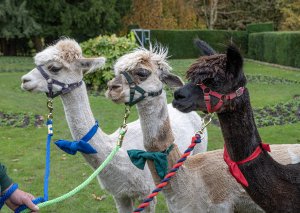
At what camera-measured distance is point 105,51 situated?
42.4ft

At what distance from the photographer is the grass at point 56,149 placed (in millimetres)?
5629

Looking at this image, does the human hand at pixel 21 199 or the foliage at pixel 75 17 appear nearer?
the human hand at pixel 21 199

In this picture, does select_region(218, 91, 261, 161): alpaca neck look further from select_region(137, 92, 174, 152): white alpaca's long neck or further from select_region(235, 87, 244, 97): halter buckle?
select_region(137, 92, 174, 152): white alpaca's long neck

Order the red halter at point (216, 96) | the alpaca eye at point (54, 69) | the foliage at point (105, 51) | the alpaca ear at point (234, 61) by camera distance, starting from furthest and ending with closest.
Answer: the foliage at point (105, 51)
the alpaca eye at point (54, 69)
the red halter at point (216, 96)
the alpaca ear at point (234, 61)

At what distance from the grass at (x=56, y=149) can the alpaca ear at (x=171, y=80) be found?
227cm

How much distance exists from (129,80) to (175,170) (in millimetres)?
736

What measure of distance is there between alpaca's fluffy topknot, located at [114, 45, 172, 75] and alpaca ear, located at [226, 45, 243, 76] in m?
0.91

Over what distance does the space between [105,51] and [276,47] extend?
43.7 feet

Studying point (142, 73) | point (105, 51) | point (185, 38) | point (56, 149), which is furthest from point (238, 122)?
point (185, 38)

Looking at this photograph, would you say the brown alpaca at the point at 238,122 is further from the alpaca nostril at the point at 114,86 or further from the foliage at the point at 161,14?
the foliage at the point at 161,14

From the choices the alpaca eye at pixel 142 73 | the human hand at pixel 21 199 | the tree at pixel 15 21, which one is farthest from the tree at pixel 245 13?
the human hand at pixel 21 199

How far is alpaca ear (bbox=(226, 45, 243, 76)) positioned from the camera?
245 cm

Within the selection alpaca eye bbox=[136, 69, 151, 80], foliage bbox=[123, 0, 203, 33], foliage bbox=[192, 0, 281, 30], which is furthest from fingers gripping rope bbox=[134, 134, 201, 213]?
foliage bbox=[192, 0, 281, 30]

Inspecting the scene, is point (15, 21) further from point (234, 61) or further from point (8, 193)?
point (234, 61)
